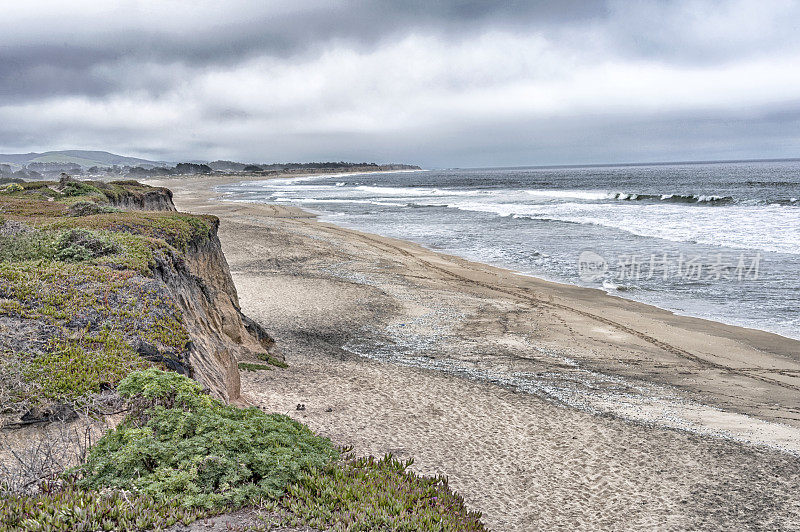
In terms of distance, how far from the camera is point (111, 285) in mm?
7332

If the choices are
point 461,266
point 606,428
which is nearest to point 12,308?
point 606,428

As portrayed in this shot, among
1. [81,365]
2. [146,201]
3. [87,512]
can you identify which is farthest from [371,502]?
[146,201]

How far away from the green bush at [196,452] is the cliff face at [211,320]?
1.60 metres

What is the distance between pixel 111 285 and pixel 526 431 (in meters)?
6.48

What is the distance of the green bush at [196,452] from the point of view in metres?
4.03

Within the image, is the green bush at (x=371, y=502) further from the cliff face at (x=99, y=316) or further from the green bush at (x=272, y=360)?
the green bush at (x=272, y=360)

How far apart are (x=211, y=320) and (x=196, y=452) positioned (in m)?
6.13

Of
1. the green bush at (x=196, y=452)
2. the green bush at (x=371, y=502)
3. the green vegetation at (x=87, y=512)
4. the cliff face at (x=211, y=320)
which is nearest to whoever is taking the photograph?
the green vegetation at (x=87, y=512)

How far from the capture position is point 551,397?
31.9 feet

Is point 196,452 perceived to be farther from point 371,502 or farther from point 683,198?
point 683,198

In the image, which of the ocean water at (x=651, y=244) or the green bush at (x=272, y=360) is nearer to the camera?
the green bush at (x=272, y=360)

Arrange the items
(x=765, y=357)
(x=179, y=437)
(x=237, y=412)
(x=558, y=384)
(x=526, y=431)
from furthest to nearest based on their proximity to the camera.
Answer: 1. (x=765, y=357)
2. (x=558, y=384)
3. (x=526, y=431)
4. (x=237, y=412)
5. (x=179, y=437)

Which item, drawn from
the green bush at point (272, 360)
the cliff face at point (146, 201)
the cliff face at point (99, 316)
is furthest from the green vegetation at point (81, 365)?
the cliff face at point (146, 201)

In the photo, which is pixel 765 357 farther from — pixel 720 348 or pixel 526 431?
pixel 526 431
